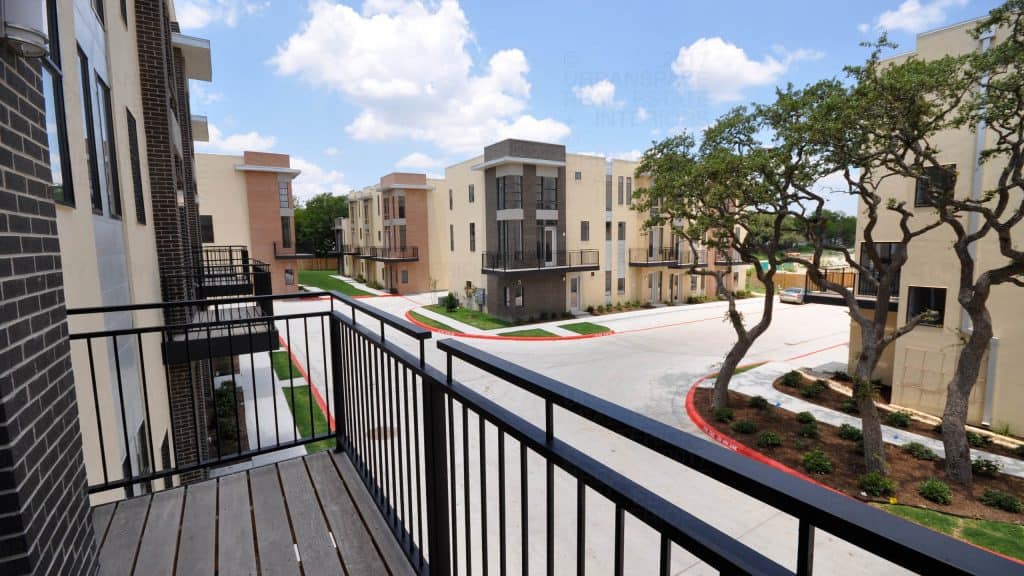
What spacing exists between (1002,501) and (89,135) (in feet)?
41.7

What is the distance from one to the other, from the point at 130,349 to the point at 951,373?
1554 cm

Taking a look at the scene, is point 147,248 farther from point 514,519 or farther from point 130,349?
point 514,519

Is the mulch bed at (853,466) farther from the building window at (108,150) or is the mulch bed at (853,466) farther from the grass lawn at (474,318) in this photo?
the grass lawn at (474,318)

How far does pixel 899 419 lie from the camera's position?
10.8m

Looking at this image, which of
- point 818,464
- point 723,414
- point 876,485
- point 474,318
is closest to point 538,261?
point 474,318

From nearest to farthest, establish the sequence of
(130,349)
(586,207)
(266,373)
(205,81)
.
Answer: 1. (130,349)
2. (266,373)
3. (205,81)
4. (586,207)

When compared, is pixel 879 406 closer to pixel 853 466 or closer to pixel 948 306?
pixel 948 306

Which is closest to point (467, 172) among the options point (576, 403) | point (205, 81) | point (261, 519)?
point (205, 81)

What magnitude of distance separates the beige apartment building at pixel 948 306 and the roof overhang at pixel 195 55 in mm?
16662

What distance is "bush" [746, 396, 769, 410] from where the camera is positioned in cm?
1151

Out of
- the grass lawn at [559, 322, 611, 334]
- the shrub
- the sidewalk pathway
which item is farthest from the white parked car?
the shrub

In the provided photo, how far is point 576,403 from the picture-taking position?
4.30ft

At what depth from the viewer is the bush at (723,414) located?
427 inches

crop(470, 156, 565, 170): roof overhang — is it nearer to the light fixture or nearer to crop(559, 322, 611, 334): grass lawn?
crop(559, 322, 611, 334): grass lawn
